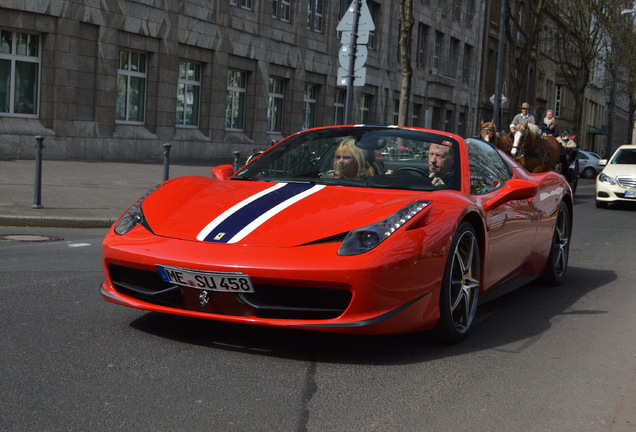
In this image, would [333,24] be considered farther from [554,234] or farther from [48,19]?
[554,234]

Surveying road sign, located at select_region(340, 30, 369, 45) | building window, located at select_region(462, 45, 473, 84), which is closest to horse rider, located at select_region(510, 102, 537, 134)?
road sign, located at select_region(340, 30, 369, 45)

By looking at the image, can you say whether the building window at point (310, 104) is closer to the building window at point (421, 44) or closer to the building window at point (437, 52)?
the building window at point (421, 44)

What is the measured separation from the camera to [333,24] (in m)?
34.5

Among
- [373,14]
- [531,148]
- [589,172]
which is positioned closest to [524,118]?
[531,148]

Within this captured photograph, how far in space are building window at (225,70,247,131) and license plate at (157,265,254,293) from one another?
24.4m

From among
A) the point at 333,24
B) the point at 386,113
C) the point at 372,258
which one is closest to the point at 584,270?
the point at 372,258

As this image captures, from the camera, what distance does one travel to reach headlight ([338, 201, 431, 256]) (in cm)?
455

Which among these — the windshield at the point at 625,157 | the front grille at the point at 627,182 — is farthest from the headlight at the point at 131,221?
the windshield at the point at 625,157

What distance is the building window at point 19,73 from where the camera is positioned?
20969 millimetres

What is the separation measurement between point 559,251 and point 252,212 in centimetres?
354

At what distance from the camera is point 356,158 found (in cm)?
592

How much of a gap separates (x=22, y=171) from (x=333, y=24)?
19534 mm

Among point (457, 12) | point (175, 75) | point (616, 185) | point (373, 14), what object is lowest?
point (616, 185)

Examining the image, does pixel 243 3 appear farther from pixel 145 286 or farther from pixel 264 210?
pixel 145 286
